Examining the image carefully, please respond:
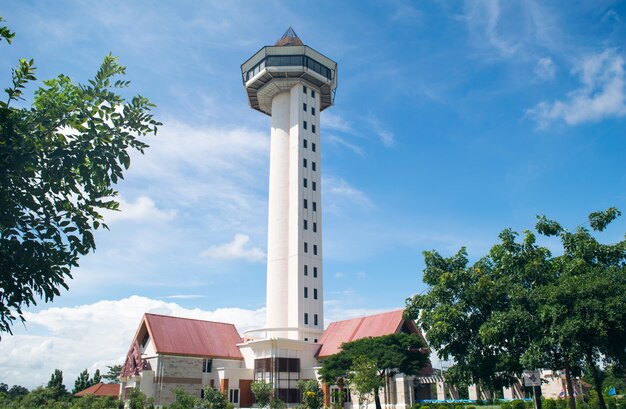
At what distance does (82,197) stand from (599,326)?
71.0 feet

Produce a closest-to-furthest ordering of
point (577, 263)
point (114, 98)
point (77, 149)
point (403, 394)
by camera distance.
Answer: point (77, 149)
point (114, 98)
point (577, 263)
point (403, 394)

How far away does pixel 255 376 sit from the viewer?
46.6 m

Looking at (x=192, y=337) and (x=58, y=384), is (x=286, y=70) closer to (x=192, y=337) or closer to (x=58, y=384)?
(x=192, y=337)

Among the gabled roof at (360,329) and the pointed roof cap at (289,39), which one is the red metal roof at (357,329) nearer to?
the gabled roof at (360,329)

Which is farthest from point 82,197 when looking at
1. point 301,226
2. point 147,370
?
point 301,226

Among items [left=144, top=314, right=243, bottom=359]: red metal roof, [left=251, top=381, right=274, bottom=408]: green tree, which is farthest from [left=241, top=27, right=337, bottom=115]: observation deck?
[left=251, top=381, right=274, bottom=408]: green tree

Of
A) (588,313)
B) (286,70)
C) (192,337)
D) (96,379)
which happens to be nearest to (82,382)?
(96,379)

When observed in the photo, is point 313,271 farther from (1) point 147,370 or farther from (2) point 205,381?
(1) point 147,370

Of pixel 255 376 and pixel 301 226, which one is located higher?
pixel 301 226

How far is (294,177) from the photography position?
179 ft

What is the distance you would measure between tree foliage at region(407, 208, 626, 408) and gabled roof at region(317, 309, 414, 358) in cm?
1299


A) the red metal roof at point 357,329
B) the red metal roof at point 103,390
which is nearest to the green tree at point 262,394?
the red metal roof at point 357,329

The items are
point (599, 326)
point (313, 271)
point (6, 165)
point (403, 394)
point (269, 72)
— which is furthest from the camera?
point (269, 72)

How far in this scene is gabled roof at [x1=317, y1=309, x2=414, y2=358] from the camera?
44.0 metres
